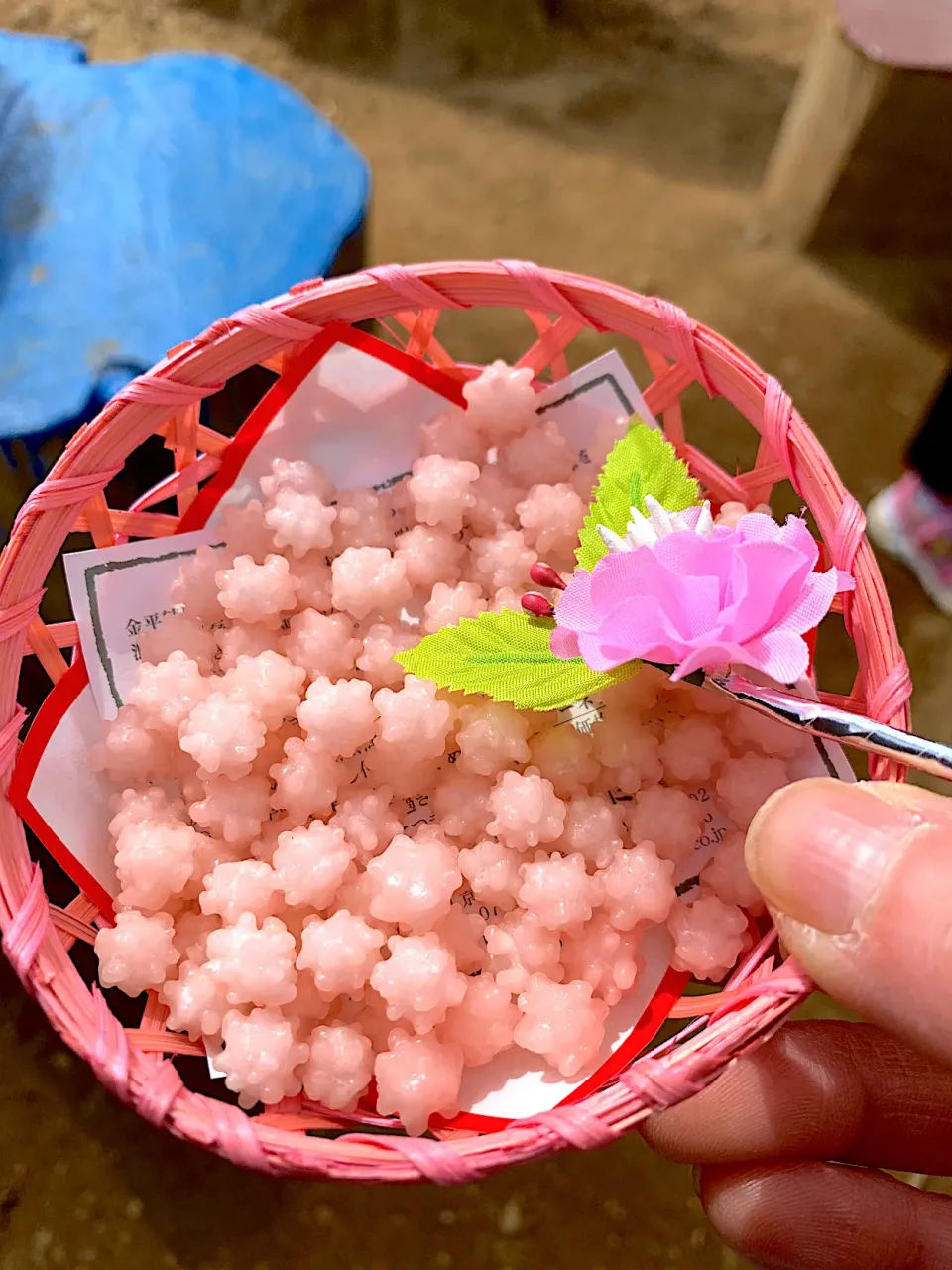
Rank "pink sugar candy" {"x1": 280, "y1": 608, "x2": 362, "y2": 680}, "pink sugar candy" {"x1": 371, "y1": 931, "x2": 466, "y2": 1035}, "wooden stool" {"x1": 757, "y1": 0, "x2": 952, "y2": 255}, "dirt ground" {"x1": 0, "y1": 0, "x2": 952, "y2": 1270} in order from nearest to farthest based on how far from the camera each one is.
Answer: "pink sugar candy" {"x1": 371, "y1": 931, "x2": 466, "y2": 1035}
"pink sugar candy" {"x1": 280, "y1": 608, "x2": 362, "y2": 680}
"dirt ground" {"x1": 0, "y1": 0, "x2": 952, "y2": 1270}
"wooden stool" {"x1": 757, "y1": 0, "x2": 952, "y2": 255}

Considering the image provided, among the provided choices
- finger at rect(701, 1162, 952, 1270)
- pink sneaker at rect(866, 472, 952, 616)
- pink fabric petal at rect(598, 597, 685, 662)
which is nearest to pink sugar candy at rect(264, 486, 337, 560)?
pink fabric petal at rect(598, 597, 685, 662)

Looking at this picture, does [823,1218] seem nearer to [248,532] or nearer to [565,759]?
[565,759]

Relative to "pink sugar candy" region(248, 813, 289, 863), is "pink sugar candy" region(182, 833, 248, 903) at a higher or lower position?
lower

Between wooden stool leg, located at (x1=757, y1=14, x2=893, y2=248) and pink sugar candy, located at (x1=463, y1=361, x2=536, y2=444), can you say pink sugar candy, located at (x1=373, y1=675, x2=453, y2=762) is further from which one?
wooden stool leg, located at (x1=757, y1=14, x2=893, y2=248)

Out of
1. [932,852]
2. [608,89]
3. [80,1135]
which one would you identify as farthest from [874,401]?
[80,1135]

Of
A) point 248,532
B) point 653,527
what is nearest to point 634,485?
point 653,527

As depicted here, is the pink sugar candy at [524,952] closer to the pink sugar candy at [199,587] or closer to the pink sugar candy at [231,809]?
the pink sugar candy at [231,809]

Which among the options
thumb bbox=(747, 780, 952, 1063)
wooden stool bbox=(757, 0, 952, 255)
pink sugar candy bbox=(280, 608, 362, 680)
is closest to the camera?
thumb bbox=(747, 780, 952, 1063)
